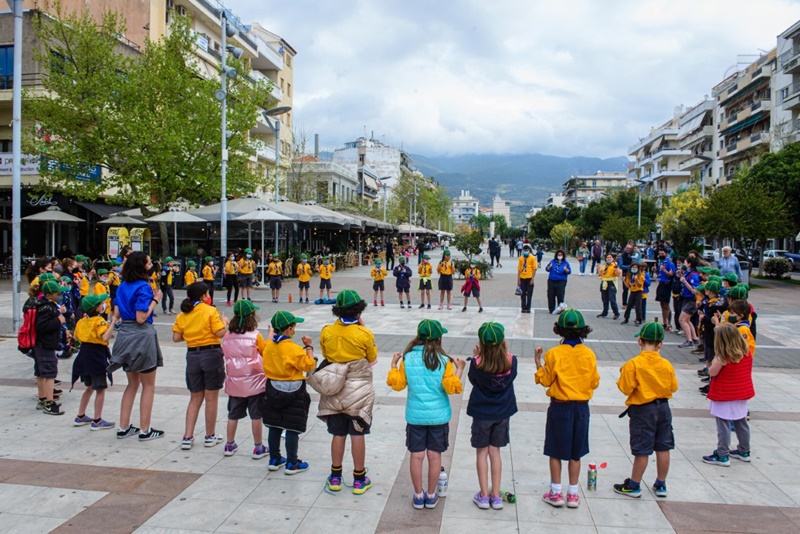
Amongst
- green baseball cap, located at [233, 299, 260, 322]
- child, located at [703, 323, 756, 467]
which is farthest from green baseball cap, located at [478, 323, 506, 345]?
child, located at [703, 323, 756, 467]

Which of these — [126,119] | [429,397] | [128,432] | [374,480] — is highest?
[126,119]

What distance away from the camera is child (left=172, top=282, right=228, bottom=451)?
548 centimetres

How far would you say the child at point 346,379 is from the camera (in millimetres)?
4512

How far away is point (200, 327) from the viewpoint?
5.47 metres

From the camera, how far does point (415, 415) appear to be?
432 centimetres

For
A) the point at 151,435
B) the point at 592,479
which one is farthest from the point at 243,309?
the point at 592,479

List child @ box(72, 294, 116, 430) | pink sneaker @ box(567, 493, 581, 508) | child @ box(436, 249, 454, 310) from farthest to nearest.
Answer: child @ box(436, 249, 454, 310) < child @ box(72, 294, 116, 430) < pink sneaker @ box(567, 493, 581, 508)

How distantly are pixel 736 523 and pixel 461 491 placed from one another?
6.32 feet

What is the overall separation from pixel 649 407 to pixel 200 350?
381 centimetres

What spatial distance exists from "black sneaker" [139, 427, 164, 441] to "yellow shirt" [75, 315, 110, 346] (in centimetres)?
101

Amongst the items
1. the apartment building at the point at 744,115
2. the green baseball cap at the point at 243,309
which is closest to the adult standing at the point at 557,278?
the green baseball cap at the point at 243,309

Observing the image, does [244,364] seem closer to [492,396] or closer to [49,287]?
[492,396]

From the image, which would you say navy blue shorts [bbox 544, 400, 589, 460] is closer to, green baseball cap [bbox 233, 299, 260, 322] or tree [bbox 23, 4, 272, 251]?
green baseball cap [bbox 233, 299, 260, 322]

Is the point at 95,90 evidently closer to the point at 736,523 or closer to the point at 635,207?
the point at 736,523
